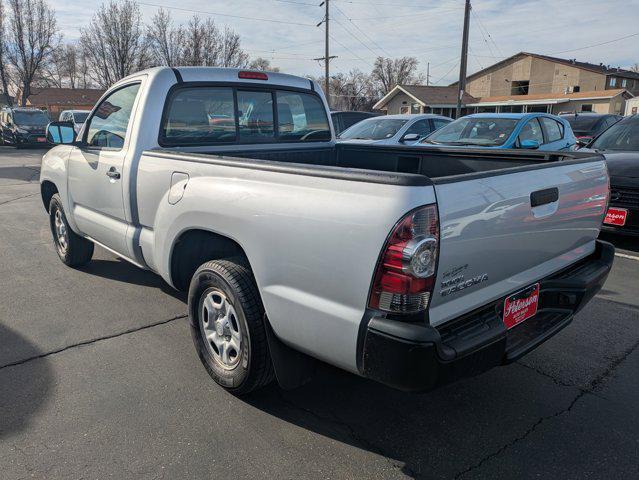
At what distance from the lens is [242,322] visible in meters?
2.74

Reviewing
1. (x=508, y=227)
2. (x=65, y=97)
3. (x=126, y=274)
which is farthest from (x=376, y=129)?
(x=65, y=97)

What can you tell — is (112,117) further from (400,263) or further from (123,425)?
(400,263)

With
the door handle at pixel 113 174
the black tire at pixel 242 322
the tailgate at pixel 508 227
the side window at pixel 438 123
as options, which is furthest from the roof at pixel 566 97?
the black tire at pixel 242 322

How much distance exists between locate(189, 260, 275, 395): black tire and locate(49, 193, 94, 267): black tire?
9.01ft

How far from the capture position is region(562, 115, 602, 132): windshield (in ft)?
48.2

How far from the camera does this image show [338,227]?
2150 mm

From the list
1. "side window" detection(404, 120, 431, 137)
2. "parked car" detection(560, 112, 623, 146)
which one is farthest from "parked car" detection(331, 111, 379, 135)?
"parked car" detection(560, 112, 623, 146)

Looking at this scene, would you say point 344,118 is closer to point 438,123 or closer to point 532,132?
point 438,123

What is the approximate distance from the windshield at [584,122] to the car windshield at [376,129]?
704cm

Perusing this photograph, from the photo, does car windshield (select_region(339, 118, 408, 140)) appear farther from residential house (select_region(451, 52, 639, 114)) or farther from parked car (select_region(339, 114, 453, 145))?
residential house (select_region(451, 52, 639, 114))

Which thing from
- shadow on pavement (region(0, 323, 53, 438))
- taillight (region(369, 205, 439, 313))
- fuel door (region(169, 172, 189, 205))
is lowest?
shadow on pavement (region(0, 323, 53, 438))

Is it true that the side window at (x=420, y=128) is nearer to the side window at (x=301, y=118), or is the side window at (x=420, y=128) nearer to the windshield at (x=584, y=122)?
the side window at (x=301, y=118)

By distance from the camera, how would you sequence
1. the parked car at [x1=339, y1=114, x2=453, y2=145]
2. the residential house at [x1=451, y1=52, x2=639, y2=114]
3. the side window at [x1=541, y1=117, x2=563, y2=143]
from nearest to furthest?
the side window at [x1=541, y1=117, x2=563, y2=143], the parked car at [x1=339, y1=114, x2=453, y2=145], the residential house at [x1=451, y1=52, x2=639, y2=114]

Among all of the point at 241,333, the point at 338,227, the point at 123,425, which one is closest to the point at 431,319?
the point at 338,227
